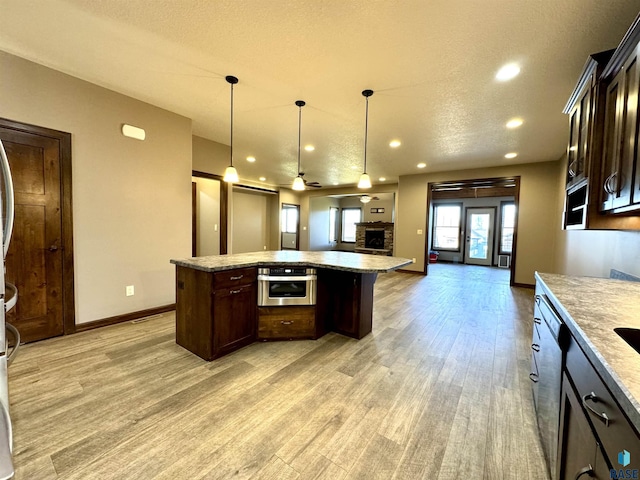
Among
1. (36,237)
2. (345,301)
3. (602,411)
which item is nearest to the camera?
(602,411)

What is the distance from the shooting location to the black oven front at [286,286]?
2.72 m

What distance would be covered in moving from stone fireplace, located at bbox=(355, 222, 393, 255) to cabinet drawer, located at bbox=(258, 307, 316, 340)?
7.37 meters

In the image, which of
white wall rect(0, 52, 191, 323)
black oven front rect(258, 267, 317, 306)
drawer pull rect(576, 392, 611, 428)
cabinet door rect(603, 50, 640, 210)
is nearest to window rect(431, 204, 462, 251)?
black oven front rect(258, 267, 317, 306)

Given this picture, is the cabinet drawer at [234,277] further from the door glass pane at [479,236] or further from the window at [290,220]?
the door glass pane at [479,236]

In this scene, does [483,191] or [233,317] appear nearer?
[233,317]

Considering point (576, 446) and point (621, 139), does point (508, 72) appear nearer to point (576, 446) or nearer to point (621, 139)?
point (621, 139)

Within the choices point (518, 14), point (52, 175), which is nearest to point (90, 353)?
point (52, 175)

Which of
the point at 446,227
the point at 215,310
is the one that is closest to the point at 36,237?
the point at 215,310

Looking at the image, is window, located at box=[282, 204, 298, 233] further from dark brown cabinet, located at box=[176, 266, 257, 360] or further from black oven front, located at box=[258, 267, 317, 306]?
dark brown cabinet, located at box=[176, 266, 257, 360]

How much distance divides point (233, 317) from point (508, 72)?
132 inches

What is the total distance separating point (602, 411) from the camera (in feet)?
2.49

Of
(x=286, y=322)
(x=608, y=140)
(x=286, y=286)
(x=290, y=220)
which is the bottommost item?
(x=286, y=322)

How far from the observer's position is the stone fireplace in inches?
400

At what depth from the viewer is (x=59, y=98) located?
2.68 m
